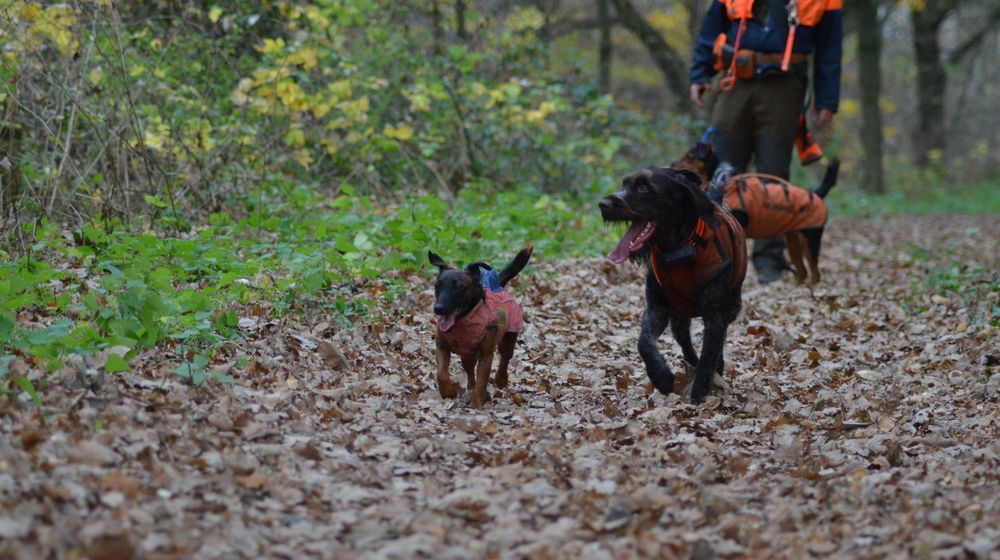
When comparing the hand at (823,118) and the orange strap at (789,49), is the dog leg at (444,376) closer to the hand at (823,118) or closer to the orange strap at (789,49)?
the orange strap at (789,49)

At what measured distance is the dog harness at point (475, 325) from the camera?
5.15 metres

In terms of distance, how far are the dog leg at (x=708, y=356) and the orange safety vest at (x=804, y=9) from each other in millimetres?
4067

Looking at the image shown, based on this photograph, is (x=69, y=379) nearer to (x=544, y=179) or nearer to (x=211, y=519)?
(x=211, y=519)

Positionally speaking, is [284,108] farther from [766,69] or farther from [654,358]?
[654,358]

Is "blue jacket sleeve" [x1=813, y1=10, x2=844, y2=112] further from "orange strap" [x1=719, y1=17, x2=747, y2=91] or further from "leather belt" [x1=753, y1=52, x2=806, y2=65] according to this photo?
"orange strap" [x1=719, y1=17, x2=747, y2=91]

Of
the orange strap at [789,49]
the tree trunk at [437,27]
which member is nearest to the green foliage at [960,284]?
the orange strap at [789,49]

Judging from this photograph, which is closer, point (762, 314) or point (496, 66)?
point (762, 314)

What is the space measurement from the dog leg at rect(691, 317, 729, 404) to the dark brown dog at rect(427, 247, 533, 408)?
109cm

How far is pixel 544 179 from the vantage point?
44.3 ft

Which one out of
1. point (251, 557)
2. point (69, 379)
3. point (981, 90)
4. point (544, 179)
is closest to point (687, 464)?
point (251, 557)

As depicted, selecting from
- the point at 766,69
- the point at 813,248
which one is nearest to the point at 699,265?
the point at 766,69

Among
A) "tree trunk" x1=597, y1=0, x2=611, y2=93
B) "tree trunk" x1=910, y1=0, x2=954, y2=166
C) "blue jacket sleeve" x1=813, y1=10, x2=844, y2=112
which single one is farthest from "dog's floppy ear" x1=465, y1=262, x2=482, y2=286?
"tree trunk" x1=910, y1=0, x2=954, y2=166

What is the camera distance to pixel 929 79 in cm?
2870

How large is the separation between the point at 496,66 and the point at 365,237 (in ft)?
23.9
